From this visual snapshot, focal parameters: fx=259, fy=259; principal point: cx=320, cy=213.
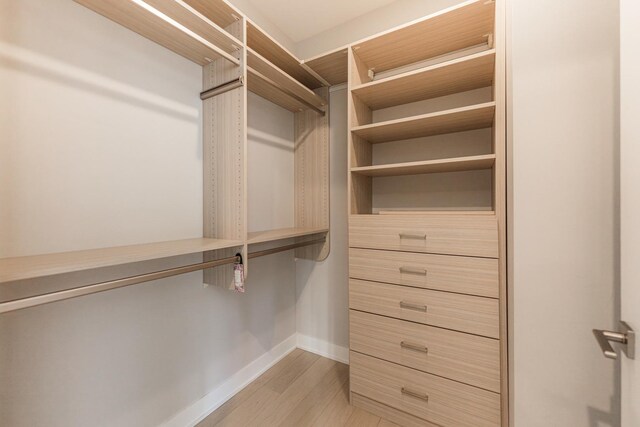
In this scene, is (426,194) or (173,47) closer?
(173,47)

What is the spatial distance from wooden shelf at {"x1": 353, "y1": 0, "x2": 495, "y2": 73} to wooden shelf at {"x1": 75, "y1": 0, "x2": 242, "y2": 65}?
0.85 meters

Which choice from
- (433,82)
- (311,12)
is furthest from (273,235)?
(311,12)

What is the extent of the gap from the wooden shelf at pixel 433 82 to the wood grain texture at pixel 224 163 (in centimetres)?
75

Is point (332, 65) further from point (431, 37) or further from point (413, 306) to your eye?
point (413, 306)

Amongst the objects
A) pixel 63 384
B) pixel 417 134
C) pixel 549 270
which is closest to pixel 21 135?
pixel 63 384

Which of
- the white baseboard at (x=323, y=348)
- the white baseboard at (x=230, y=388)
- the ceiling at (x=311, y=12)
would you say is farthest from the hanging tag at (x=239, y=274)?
the ceiling at (x=311, y=12)

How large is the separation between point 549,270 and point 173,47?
2.01 metres

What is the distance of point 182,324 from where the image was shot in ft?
4.81

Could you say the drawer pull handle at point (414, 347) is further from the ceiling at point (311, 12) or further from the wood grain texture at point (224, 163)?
the ceiling at point (311, 12)

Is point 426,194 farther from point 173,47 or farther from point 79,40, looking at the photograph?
point 79,40

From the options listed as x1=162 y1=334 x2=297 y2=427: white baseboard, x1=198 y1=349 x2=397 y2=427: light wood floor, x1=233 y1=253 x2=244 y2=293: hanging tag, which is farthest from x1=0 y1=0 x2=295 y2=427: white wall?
x1=233 y1=253 x2=244 y2=293: hanging tag

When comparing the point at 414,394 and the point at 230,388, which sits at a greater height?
the point at 414,394

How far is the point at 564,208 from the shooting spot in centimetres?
100

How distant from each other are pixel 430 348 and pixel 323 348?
3.67ft
